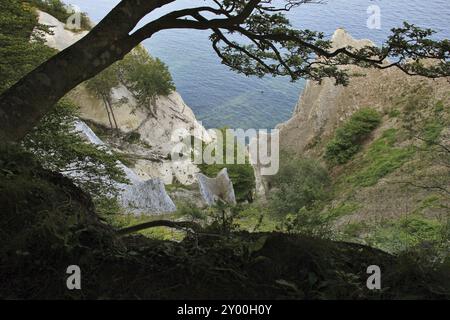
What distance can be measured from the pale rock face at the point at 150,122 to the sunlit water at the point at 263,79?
45.5 feet

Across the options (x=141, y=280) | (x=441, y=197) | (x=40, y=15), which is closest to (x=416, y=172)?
(x=441, y=197)

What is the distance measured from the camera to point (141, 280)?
2.71 meters

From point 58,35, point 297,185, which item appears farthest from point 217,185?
point 58,35

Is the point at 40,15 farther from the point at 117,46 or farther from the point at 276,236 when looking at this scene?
the point at 276,236

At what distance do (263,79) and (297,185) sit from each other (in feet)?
112

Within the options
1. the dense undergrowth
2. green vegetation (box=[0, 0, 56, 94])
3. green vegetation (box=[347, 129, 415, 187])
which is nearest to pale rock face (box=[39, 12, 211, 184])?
green vegetation (box=[347, 129, 415, 187])

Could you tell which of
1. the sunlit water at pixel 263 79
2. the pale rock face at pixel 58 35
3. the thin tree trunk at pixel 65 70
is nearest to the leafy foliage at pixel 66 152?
the thin tree trunk at pixel 65 70

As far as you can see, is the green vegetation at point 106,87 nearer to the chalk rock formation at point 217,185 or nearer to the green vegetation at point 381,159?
the chalk rock formation at point 217,185

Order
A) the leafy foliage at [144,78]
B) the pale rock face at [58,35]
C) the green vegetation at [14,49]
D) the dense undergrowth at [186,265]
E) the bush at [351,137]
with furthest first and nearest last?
the leafy foliage at [144,78] < the pale rock face at [58,35] < the bush at [351,137] < the green vegetation at [14,49] < the dense undergrowth at [186,265]

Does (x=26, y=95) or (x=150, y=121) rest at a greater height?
(x=26, y=95)

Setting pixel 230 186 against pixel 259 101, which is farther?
pixel 259 101

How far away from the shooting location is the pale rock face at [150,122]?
1416 inches

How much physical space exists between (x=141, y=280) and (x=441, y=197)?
70.4ft

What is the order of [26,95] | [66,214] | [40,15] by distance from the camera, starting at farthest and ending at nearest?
[40,15] < [26,95] < [66,214]
